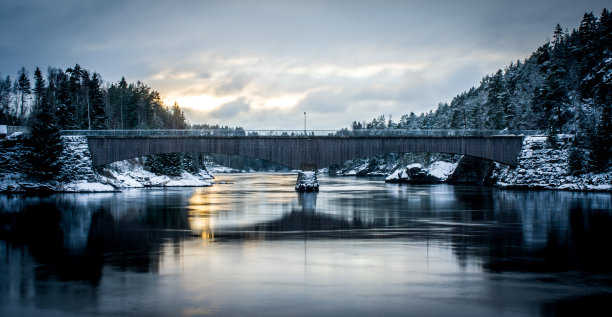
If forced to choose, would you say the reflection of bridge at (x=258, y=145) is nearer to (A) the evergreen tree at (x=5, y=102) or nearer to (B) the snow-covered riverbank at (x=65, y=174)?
(B) the snow-covered riverbank at (x=65, y=174)

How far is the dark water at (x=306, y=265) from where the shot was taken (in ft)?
40.1

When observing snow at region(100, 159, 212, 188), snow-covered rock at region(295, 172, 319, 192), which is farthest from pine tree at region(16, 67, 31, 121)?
snow-covered rock at region(295, 172, 319, 192)

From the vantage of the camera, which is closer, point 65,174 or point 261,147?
point 65,174

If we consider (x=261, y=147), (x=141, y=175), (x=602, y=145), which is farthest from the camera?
(x=141, y=175)

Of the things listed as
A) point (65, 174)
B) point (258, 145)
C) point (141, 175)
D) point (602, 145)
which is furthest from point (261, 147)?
point (602, 145)

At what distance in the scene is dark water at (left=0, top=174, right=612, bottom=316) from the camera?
12234 millimetres

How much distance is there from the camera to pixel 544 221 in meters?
29.8

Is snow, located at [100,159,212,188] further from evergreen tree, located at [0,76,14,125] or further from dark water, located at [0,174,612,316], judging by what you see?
dark water, located at [0,174,612,316]

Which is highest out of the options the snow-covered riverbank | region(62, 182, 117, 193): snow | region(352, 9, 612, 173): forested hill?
region(352, 9, 612, 173): forested hill

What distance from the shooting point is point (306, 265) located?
17000 millimetres

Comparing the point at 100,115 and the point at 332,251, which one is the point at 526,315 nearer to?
the point at 332,251

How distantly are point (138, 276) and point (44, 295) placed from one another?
2.70 metres

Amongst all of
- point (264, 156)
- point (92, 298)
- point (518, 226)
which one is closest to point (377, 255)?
point (92, 298)

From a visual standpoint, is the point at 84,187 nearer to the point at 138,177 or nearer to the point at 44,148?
the point at 44,148
